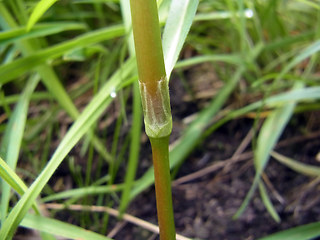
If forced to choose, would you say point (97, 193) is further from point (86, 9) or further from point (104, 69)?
point (86, 9)

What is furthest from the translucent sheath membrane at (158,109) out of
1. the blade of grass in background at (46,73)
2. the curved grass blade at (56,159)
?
the blade of grass in background at (46,73)

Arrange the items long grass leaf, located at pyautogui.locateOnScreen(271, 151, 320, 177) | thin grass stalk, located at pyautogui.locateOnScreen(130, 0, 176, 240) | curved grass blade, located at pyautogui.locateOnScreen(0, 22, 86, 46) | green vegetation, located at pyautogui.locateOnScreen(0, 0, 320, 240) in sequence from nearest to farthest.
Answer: thin grass stalk, located at pyautogui.locateOnScreen(130, 0, 176, 240)
green vegetation, located at pyautogui.locateOnScreen(0, 0, 320, 240)
curved grass blade, located at pyautogui.locateOnScreen(0, 22, 86, 46)
long grass leaf, located at pyautogui.locateOnScreen(271, 151, 320, 177)

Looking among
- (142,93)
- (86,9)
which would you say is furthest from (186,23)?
(86,9)

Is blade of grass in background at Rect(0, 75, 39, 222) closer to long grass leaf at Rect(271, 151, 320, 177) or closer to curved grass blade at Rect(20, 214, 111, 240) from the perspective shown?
curved grass blade at Rect(20, 214, 111, 240)

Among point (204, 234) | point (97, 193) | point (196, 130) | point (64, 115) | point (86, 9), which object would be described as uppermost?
point (86, 9)

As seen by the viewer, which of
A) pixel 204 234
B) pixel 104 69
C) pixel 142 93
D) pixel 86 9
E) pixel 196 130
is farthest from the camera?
pixel 86 9

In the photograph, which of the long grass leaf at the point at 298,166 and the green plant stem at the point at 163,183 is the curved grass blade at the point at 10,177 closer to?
the green plant stem at the point at 163,183

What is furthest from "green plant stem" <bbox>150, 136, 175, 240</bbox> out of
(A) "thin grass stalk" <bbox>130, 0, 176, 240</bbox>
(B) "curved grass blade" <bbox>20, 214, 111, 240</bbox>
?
(B) "curved grass blade" <bbox>20, 214, 111, 240</bbox>
